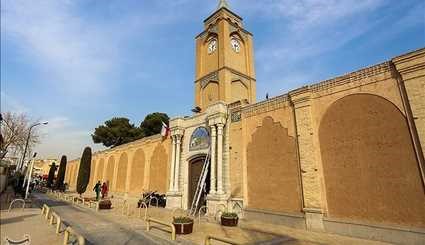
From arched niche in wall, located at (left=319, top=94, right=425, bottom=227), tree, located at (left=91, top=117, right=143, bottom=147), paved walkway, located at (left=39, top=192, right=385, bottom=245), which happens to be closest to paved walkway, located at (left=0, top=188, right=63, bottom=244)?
paved walkway, located at (left=39, top=192, right=385, bottom=245)

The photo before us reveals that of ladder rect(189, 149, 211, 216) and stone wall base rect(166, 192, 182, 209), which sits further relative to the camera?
stone wall base rect(166, 192, 182, 209)

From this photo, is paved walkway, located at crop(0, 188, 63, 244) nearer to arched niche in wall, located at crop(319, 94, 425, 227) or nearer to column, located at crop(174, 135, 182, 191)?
column, located at crop(174, 135, 182, 191)

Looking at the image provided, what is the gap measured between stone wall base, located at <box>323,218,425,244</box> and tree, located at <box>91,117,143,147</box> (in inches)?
1340

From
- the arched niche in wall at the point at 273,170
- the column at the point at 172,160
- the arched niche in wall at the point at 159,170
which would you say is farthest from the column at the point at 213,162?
the arched niche in wall at the point at 159,170

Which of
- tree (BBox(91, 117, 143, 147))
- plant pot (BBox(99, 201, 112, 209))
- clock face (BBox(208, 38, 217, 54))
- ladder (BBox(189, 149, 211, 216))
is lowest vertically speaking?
plant pot (BBox(99, 201, 112, 209))

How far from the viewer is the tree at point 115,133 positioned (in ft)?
131

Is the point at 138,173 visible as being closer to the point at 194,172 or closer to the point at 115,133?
the point at 194,172

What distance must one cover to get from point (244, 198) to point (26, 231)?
9442mm

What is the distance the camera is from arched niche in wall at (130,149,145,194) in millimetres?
22586

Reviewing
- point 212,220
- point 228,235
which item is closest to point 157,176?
point 212,220

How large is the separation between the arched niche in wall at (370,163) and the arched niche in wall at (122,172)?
20.8 m

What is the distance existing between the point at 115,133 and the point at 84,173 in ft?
53.6

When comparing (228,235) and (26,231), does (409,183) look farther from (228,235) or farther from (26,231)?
(26,231)

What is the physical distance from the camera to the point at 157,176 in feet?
67.6
